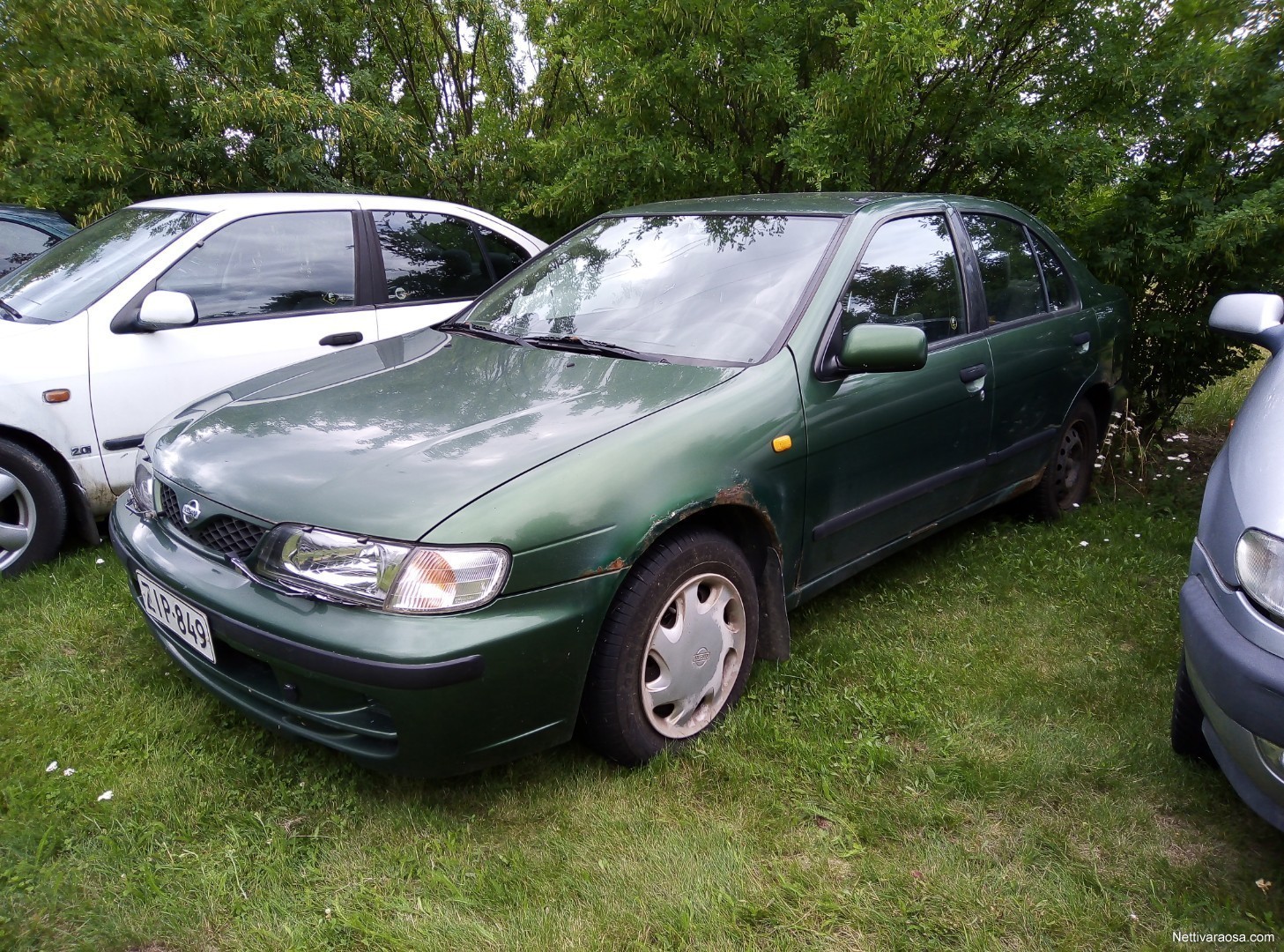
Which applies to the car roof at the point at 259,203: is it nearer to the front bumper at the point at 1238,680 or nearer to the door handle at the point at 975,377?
the door handle at the point at 975,377

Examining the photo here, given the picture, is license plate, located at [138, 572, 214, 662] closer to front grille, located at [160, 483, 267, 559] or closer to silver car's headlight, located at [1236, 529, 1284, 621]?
front grille, located at [160, 483, 267, 559]

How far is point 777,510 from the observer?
2.75m

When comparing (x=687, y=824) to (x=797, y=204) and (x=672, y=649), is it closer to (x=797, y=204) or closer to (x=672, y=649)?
(x=672, y=649)

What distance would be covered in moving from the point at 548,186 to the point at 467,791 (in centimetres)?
434

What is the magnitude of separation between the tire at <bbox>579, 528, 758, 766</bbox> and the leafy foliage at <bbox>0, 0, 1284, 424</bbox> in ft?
9.19

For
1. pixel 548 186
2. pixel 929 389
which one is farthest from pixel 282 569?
pixel 548 186

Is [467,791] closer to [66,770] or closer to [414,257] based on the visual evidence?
[66,770]

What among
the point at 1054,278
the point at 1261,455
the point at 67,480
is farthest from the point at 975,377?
the point at 67,480

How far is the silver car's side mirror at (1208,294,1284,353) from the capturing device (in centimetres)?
276

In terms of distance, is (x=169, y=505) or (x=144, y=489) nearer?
(x=169, y=505)

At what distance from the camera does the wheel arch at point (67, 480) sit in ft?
11.8

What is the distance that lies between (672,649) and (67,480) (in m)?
2.71

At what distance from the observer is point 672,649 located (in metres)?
2.52

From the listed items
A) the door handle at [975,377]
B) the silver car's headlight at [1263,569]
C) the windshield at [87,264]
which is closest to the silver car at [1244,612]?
the silver car's headlight at [1263,569]
